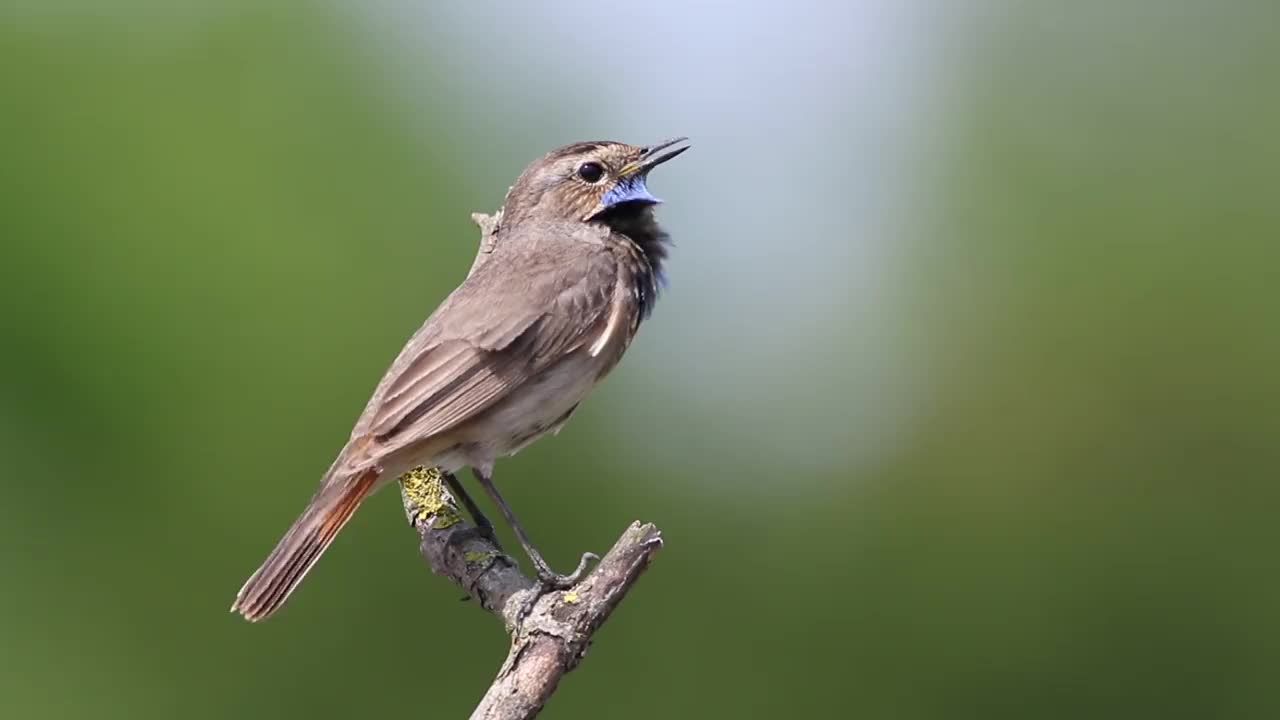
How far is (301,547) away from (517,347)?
1278 millimetres

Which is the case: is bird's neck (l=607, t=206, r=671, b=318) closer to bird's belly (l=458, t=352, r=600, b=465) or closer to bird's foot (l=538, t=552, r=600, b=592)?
bird's belly (l=458, t=352, r=600, b=465)

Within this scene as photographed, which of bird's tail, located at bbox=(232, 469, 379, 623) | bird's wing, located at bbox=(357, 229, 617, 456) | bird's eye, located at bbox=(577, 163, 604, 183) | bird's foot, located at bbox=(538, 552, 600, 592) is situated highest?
bird's eye, located at bbox=(577, 163, 604, 183)

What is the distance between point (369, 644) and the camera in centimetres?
1048

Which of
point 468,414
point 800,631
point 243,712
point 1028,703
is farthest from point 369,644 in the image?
point 1028,703

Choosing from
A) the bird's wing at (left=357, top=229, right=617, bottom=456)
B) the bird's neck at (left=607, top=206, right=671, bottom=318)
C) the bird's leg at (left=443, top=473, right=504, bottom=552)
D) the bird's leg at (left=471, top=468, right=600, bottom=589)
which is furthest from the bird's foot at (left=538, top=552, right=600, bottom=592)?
the bird's neck at (left=607, top=206, right=671, bottom=318)

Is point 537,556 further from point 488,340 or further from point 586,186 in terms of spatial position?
point 586,186

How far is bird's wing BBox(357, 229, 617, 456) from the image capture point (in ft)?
22.9

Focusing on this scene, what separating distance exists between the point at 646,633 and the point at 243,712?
2.69 metres

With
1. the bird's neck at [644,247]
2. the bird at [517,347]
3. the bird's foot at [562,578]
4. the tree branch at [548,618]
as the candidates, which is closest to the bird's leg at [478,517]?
the bird at [517,347]

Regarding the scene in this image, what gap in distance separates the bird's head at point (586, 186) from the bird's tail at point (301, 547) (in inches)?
74.2

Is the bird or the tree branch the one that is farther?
the bird

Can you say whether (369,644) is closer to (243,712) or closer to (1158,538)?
(243,712)

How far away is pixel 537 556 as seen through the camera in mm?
6711

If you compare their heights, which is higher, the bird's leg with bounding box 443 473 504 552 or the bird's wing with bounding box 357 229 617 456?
the bird's wing with bounding box 357 229 617 456
